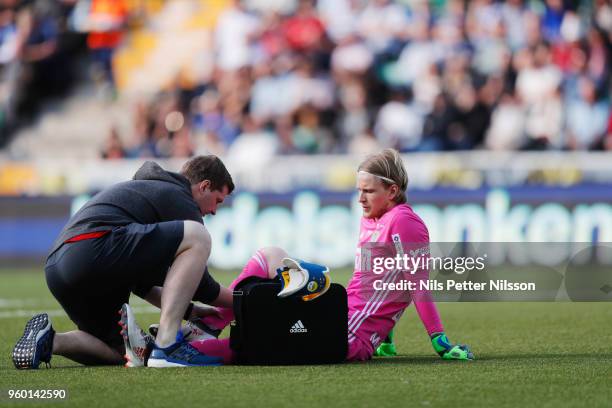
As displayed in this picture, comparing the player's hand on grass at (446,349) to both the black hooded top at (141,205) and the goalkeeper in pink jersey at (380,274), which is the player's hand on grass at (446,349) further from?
the black hooded top at (141,205)

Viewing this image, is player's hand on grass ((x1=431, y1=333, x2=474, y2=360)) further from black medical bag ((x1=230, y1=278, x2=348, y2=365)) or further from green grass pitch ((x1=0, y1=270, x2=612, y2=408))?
black medical bag ((x1=230, y1=278, x2=348, y2=365))

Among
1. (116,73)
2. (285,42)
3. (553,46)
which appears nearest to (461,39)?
(553,46)

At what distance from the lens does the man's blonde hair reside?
619 cm

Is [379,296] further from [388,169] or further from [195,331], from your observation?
[195,331]

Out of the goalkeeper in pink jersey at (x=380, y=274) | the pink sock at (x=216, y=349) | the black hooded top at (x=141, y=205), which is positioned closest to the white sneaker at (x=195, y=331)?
the goalkeeper in pink jersey at (x=380, y=274)

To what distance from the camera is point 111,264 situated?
5.84m

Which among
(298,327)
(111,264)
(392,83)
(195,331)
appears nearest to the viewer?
(111,264)

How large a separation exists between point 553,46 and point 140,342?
12.0m

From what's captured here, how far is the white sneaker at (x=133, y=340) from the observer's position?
5789 millimetres

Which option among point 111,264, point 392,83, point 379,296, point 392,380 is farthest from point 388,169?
point 392,83

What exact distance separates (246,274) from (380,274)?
2.46 ft

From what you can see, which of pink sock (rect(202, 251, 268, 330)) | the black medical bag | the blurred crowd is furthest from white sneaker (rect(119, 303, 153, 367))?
the blurred crowd

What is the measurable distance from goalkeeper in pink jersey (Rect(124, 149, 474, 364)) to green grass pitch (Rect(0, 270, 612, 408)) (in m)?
0.16

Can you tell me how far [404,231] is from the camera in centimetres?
610
